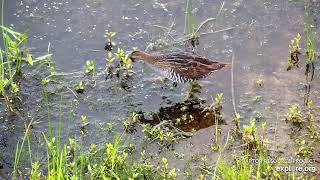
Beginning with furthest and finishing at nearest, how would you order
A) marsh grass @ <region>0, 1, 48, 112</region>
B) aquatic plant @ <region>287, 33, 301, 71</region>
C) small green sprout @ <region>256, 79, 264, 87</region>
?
aquatic plant @ <region>287, 33, 301, 71</region> → small green sprout @ <region>256, 79, 264, 87</region> → marsh grass @ <region>0, 1, 48, 112</region>

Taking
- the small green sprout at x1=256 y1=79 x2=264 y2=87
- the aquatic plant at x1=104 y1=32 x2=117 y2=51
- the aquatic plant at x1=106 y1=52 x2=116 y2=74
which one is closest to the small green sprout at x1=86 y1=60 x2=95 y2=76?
the aquatic plant at x1=106 y1=52 x2=116 y2=74

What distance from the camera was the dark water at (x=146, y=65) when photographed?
6137 millimetres

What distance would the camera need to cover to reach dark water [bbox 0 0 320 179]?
20.1ft

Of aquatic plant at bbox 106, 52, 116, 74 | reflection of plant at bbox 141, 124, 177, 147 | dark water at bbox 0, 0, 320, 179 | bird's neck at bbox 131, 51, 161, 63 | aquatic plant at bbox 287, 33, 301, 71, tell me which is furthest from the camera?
aquatic plant at bbox 287, 33, 301, 71

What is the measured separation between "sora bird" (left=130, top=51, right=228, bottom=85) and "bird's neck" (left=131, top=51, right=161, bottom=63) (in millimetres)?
22

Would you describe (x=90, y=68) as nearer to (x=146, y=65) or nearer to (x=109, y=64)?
(x=109, y=64)

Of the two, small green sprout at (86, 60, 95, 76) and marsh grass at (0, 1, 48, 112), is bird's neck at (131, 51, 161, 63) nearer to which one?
small green sprout at (86, 60, 95, 76)

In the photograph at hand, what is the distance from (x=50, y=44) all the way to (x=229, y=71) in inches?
84.9

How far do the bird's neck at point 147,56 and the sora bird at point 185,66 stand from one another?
2 centimetres

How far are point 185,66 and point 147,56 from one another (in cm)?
51

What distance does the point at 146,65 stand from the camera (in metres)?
6.88

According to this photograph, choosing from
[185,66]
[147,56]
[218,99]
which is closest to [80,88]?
[147,56]

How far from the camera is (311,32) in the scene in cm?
689

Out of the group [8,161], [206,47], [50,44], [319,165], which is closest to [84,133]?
[8,161]
